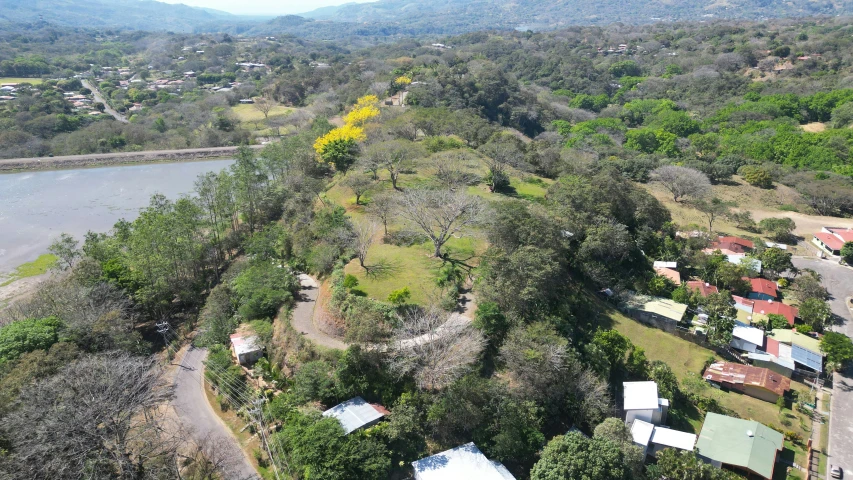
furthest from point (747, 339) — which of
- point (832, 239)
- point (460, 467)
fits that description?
point (832, 239)

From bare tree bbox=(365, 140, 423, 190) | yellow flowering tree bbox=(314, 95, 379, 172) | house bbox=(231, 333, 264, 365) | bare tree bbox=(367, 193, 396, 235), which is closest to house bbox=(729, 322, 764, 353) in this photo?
bare tree bbox=(367, 193, 396, 235)

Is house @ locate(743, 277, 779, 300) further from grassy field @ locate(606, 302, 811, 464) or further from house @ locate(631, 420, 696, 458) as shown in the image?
house @ locate(631, 420, 696, 458)

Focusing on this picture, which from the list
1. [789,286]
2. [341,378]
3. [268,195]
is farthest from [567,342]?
[268,195]

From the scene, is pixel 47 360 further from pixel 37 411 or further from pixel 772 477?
pixel 772 477

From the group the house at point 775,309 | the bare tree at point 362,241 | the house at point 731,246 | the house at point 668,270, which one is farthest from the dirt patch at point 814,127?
the bare tree at point 362,241

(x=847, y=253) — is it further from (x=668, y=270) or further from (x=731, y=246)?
(x=668, y=270)

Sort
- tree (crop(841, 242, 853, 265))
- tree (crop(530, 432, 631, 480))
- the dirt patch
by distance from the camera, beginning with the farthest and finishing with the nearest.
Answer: the dirt patch
tree (crop(841, 242, 853, 265))
tree (crop(530, 432, 631, 480))
